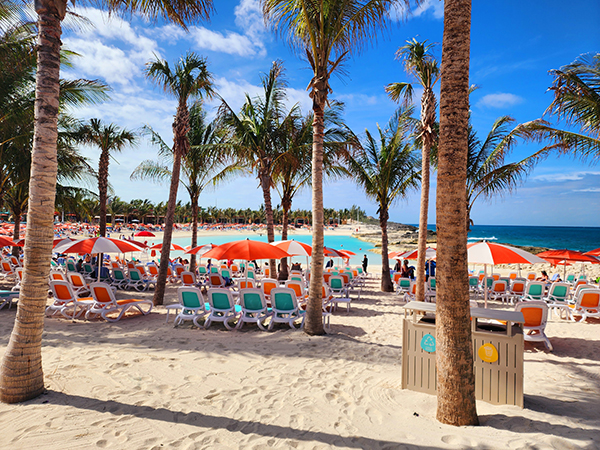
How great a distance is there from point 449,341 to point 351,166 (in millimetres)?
10440

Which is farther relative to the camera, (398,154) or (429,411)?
(398,154)

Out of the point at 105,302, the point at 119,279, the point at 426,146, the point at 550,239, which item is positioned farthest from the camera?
the point at 550,239

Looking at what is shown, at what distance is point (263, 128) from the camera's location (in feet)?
36.9

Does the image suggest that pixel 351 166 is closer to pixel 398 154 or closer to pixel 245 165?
pixel 398 154

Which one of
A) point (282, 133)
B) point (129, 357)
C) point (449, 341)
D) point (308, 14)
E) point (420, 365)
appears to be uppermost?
point (308, 14)

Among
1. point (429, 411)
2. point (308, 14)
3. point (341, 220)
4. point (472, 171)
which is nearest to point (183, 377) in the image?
point (429, 411)

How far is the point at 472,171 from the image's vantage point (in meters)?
12.1

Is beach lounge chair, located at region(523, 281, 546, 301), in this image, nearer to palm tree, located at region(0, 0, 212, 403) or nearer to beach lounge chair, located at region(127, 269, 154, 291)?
palm tree, located at region(0, 0, 212, 403)

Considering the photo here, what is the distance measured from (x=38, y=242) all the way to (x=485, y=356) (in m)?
5.18

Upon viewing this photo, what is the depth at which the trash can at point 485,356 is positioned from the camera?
3475mm

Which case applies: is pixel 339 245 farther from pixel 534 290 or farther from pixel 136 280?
pixel 534 290

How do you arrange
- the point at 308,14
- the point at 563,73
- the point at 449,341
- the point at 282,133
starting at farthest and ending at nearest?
the point at 282,133, the point at 563,73, the point at 308,14, the point at 449,341

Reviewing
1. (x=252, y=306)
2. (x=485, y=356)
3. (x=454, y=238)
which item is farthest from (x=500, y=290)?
(x=454, y=238)

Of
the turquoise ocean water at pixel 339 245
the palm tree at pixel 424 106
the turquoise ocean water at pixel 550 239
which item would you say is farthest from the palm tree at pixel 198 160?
the turquoise ocean water at pixel 550 239
